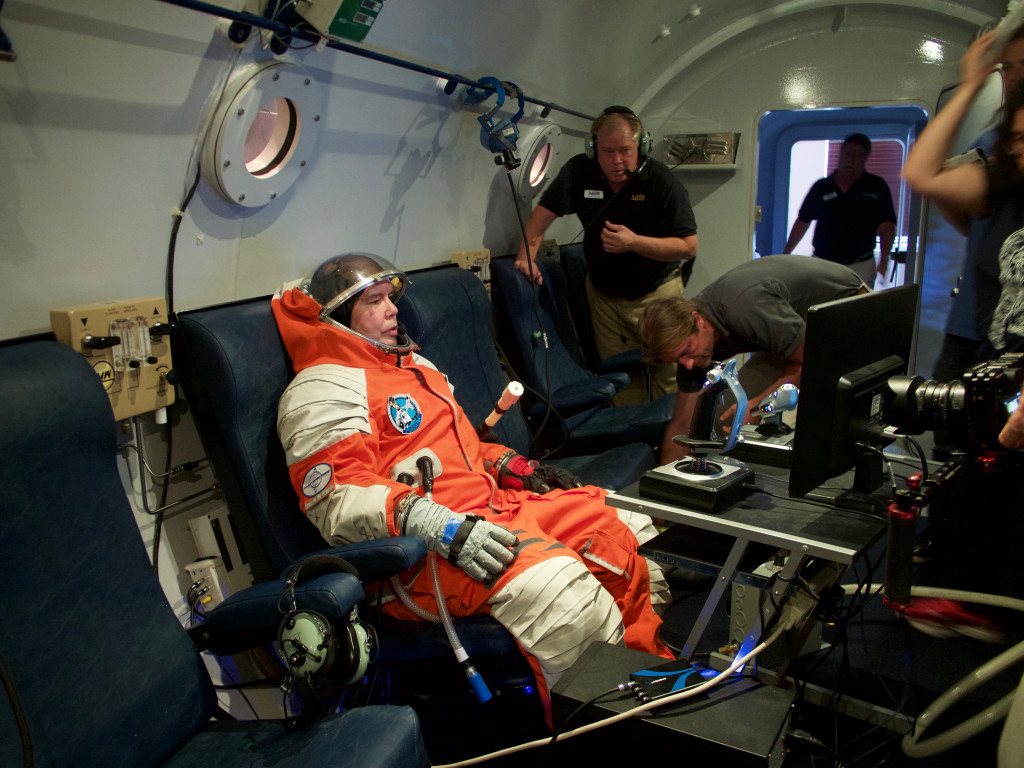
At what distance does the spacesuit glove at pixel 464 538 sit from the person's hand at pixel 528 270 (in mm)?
2010

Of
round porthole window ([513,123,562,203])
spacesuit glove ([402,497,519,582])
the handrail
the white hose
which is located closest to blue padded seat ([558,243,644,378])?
round porthole window ([513,123,562,203])

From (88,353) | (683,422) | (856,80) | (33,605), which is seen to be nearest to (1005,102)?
(683,422)

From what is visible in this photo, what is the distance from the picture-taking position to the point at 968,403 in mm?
1361

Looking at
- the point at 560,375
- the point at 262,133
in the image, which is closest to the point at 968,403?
the point at 262,133

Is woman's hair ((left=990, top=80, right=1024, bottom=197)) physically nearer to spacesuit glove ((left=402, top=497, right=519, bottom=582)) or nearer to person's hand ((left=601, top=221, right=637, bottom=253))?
spacesuit glove ((left=402, top=497, right=519, bottom=582))

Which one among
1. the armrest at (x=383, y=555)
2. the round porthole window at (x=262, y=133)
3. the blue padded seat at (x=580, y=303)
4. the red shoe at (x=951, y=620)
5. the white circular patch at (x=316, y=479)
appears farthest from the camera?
the blue padded seat at (x=580, y=303)

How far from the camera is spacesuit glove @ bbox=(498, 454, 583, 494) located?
2.43 metres

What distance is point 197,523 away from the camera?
6.86 feet

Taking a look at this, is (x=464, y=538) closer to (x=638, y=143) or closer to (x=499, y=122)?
(x=499, y=122)

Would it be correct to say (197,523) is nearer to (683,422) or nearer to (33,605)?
(33,605)

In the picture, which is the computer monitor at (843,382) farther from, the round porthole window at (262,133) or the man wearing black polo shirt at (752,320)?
the round porthole window at (262,133)

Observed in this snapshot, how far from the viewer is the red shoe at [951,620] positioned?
2.15 meters

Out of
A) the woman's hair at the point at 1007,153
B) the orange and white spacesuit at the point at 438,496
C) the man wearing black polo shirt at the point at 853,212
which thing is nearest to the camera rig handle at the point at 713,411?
the orange and white spacesuit at the point at 438,496

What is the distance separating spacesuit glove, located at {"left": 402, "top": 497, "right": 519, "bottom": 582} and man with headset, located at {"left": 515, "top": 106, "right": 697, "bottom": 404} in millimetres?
1940
